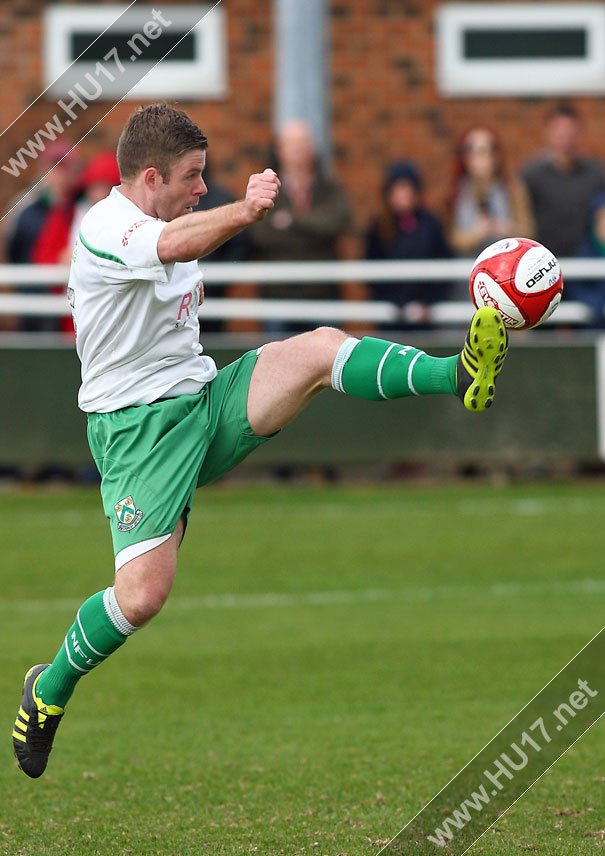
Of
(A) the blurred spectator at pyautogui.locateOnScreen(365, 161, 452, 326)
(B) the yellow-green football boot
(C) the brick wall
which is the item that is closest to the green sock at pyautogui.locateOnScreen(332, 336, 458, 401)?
(B) the yellow-green football boot

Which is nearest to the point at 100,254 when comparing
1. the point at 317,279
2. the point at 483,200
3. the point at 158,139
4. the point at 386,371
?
the point at 158,139

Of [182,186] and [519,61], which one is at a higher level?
[519,61]

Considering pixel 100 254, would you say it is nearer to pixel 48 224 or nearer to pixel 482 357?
pixel 482 357

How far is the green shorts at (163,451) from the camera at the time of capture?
5934 mm

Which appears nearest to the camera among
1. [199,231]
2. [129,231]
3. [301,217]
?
[199,231]

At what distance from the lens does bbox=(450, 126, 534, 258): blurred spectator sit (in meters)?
13.7

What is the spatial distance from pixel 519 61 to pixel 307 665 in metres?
10.6

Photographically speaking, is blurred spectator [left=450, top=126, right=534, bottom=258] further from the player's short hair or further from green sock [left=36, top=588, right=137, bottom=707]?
green sock [left=36, top=588, right=137, bottom=707]

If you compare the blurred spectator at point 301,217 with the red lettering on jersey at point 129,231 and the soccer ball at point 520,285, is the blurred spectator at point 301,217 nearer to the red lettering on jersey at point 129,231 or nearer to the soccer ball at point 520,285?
the soccer ball at point 520,285

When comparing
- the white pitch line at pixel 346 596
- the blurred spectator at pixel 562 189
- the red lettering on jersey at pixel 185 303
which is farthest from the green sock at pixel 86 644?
the blurred spectator at pixel 562 189

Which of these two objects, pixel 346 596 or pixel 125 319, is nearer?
pixel 125 319

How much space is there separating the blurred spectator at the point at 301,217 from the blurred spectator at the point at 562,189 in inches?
65.2

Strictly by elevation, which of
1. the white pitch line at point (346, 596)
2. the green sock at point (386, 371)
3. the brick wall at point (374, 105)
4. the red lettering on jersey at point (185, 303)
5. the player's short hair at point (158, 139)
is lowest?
the white pitch line at point (346, 596)

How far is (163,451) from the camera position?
6020 millimetres
